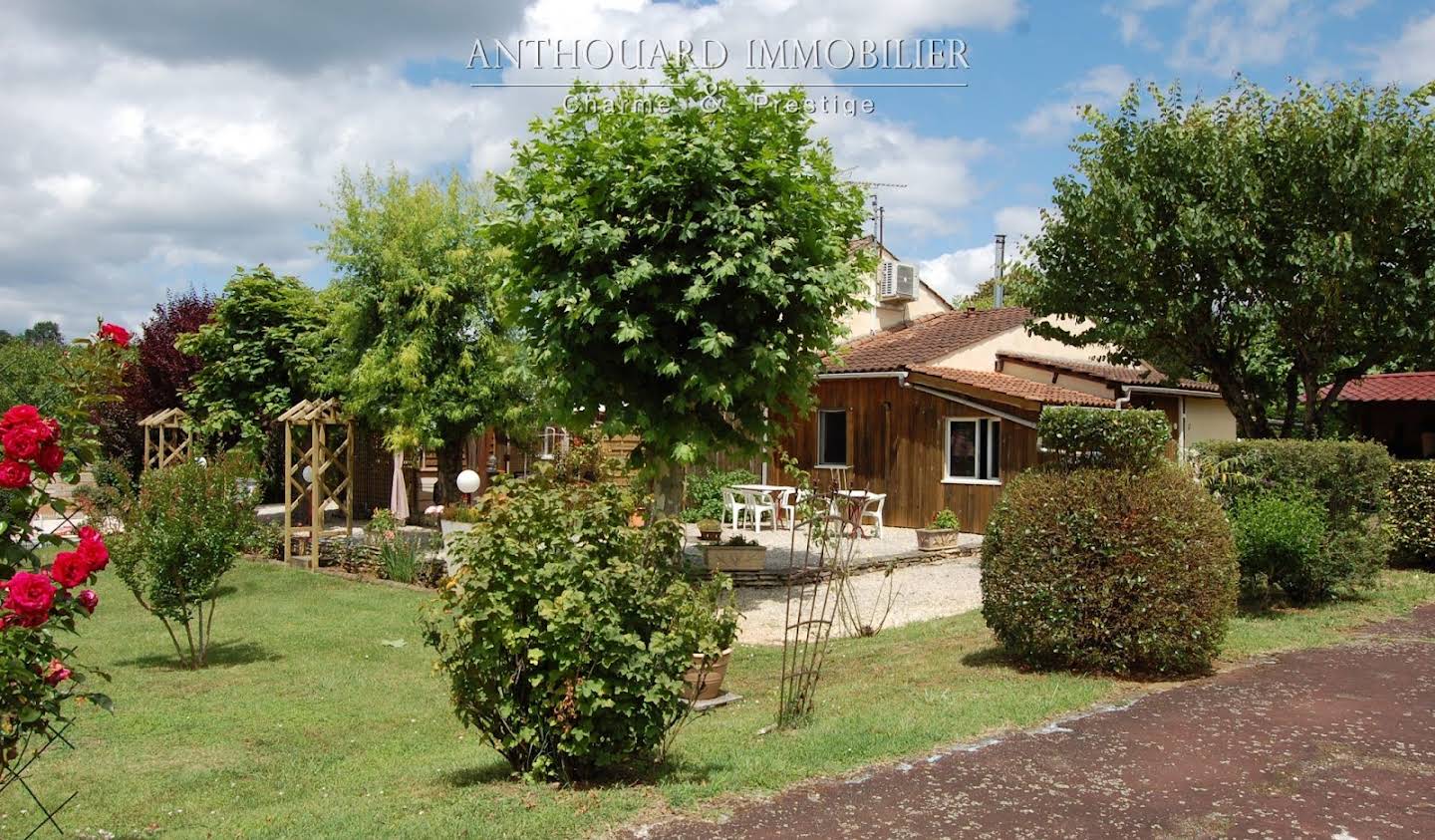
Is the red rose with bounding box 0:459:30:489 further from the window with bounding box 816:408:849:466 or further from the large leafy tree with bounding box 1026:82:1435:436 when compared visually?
the window with bounding box 816:408:849:466

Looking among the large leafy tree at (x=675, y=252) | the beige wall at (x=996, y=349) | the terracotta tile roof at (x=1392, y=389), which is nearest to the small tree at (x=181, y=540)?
the large leafy tree at (x=675, y=252)

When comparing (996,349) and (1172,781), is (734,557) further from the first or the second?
(996,349)

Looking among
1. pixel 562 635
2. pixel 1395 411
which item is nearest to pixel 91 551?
pixel 562 635

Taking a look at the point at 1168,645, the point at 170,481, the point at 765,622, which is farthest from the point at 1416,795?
the point at 170,481

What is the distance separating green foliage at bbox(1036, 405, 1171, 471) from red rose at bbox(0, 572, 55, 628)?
6.37m

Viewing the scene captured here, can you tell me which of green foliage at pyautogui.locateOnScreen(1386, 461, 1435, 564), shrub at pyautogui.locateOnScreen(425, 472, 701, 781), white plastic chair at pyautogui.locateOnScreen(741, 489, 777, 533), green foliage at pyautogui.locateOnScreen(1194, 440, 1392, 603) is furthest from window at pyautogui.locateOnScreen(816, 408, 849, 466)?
shrub at pyautogui.locateOnScreen(425, 472, 701, 781)

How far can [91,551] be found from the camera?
4.18 meters

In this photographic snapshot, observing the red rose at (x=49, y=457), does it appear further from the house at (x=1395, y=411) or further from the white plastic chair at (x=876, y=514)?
the house at (x=1395, y=411)

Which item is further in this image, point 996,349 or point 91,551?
point 996,349

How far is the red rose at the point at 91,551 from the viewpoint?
4.14m

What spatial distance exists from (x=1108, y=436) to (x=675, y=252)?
4973 millimetres

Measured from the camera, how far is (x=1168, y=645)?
23.5ft

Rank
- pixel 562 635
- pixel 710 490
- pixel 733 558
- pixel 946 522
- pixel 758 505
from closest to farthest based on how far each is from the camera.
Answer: pixel 562 635 < pixel 733 558 < pixel 946 522 < pixel 758 505 < pixel 710 490

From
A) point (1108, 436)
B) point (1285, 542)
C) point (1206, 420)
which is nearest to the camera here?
point (1108, 436)
